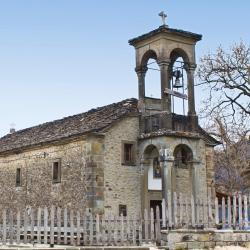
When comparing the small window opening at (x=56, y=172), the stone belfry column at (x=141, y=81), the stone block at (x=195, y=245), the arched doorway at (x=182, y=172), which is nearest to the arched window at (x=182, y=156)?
the arched doorway at (x=182, y=172)

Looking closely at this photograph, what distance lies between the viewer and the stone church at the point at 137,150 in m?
24.1

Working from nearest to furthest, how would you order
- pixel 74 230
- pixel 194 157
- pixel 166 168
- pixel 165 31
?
1. pixel 74 230
2. pixel 166 168
3. pixel 165 31
4. pixel 194 157

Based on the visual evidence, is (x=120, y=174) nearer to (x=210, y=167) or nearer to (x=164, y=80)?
(x=164, y=80)

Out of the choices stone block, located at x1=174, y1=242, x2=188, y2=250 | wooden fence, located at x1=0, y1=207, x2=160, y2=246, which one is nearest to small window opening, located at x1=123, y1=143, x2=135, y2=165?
wooden fence, located at x1=0, y1=207, x2=160, y2=246

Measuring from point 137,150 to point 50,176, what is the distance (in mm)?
4858

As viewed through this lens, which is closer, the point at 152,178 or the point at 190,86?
the point at 190,86

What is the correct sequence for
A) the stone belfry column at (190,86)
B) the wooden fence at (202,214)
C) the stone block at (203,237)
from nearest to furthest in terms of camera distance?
the stone block at (203,237) < the wooden fence at (202,214) < the stone belfry column at (190,86)

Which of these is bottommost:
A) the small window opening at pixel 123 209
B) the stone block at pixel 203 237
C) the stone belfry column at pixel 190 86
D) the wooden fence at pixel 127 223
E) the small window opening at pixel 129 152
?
the stone block at pixel 203 237

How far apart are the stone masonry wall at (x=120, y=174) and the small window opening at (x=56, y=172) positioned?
120 inches

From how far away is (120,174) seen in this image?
81.7ft

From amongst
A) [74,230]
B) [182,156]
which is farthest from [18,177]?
[74,230]

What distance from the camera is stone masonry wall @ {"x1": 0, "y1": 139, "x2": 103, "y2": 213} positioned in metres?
Answer: 24.0

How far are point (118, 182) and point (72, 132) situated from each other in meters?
3.53

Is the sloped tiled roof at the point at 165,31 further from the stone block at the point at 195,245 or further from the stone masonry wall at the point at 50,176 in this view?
the stone block at the point at 195,245
